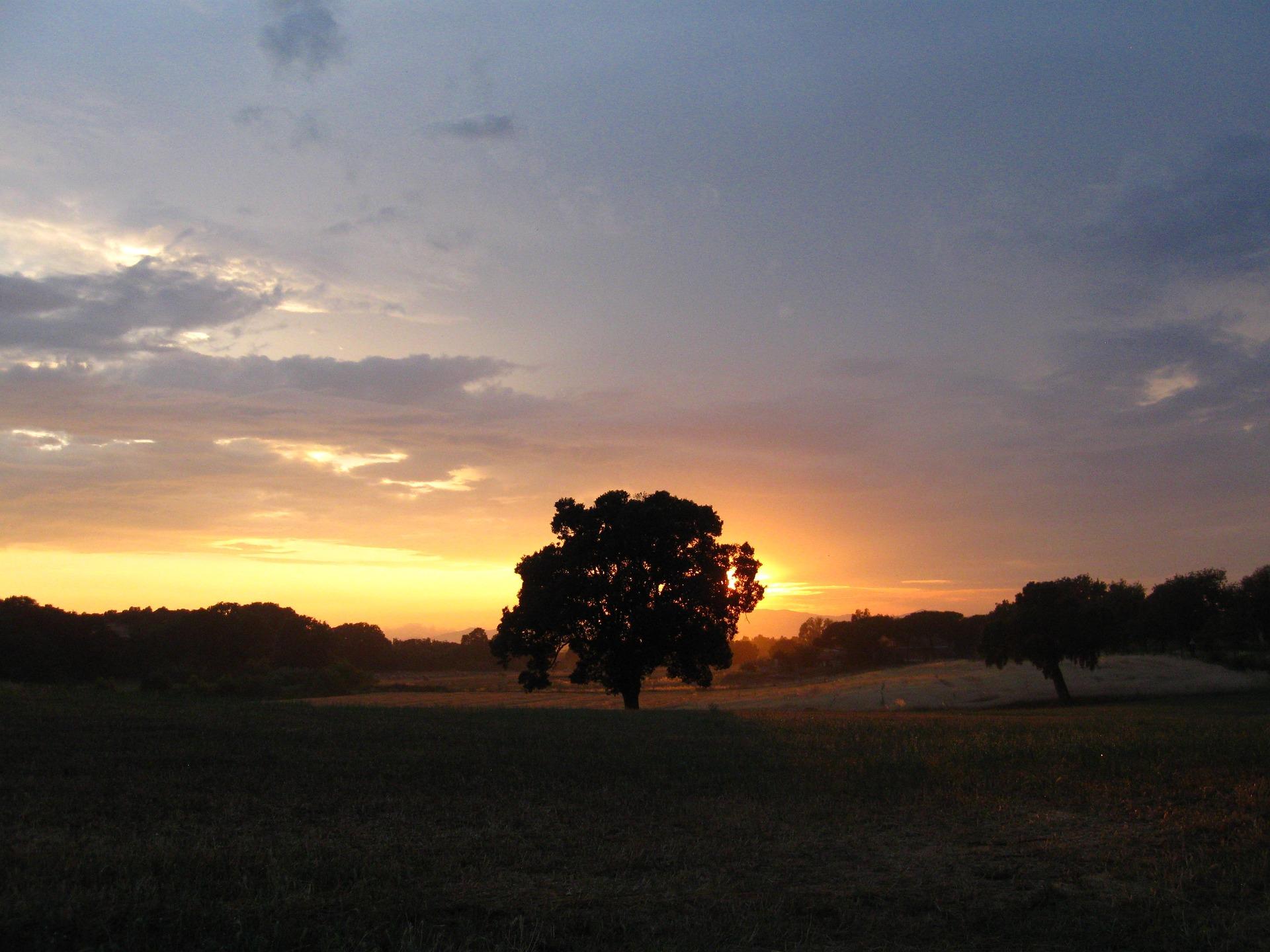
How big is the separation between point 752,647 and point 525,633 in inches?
4355

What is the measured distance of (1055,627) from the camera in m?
54.7

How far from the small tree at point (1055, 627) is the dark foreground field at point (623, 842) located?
122 feet

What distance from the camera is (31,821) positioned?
35.0ft

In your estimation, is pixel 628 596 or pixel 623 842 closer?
pixel 623 842

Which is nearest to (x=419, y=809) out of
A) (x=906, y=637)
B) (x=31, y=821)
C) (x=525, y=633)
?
(x=31, y=821)

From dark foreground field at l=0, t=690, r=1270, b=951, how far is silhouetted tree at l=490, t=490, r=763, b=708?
21002mm

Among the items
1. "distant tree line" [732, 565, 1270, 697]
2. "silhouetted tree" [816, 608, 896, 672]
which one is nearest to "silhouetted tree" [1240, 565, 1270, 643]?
"distant tree line" [732, 565, 1270, 697]

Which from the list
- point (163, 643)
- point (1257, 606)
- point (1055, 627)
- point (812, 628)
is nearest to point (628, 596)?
point (1055, 627)

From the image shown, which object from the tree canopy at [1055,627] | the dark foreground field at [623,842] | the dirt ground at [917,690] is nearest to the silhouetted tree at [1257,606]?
the dirt ground at [917,690]

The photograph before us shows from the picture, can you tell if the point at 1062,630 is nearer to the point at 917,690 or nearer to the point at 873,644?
the point at 917,690

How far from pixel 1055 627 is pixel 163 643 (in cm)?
6643

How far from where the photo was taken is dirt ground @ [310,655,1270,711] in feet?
162

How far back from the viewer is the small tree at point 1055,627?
54.5 metres

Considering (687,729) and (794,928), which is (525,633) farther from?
(794,928)
